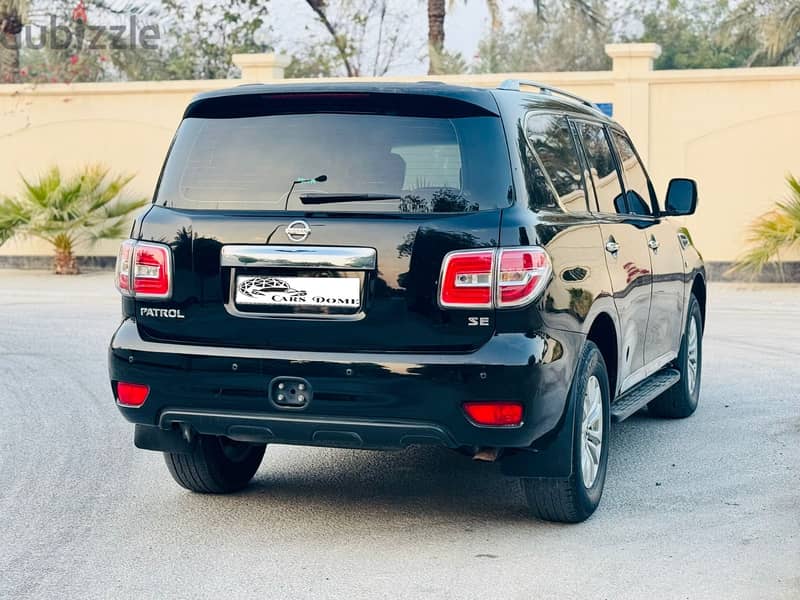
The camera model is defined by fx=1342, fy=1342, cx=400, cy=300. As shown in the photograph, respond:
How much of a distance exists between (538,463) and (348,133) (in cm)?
159

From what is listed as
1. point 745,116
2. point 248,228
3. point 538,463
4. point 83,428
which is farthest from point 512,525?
point 745,116

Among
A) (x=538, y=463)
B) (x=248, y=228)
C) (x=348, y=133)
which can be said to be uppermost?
(x=348, y=133)

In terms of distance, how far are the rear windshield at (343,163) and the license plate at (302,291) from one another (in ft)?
1.01

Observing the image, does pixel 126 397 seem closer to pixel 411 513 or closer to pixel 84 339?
pixel 411 513

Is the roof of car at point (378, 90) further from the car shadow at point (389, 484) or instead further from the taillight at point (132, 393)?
the car shadow at point (389, 484)

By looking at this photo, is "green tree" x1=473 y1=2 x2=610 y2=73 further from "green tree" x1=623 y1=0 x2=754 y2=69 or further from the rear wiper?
the rear wiper

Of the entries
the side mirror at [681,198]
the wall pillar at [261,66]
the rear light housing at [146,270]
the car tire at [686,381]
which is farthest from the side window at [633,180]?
the wall pillar at [261,66]

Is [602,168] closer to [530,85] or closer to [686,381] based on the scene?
[530,85]

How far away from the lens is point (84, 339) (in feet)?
41.2

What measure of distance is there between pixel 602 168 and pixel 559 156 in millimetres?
871

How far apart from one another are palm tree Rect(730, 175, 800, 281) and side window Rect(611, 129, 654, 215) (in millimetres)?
10032

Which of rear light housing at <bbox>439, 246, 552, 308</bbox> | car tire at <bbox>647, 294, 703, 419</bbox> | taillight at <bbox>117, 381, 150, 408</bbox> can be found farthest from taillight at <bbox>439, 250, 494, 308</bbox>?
→ car tire at <bbox>647, 294, 703, 419</bbox>

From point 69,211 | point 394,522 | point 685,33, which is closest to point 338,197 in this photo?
point 394,522

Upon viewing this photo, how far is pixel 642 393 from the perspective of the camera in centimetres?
728
